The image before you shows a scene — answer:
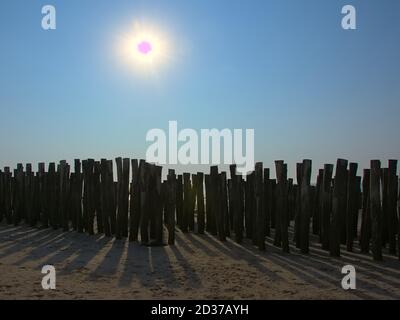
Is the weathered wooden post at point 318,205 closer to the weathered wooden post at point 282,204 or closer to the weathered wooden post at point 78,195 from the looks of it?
the weathered wooden post at point 282,204

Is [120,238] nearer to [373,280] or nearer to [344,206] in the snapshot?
[344,206]

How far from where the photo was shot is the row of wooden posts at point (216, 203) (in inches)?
311

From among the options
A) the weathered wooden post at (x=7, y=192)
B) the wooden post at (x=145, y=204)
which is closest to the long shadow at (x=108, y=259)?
the wooden post at (x=145, y=204)

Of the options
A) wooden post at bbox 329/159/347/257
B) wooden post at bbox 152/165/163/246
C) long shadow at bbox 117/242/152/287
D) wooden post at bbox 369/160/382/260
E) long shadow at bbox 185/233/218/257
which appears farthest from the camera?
wooden post at bbox 152/165/163/246

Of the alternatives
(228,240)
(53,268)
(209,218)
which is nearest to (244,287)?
(53,268)

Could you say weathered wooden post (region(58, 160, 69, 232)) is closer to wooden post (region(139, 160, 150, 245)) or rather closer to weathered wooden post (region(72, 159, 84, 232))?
weathered wooden post (region(72, 159, 84, 232))

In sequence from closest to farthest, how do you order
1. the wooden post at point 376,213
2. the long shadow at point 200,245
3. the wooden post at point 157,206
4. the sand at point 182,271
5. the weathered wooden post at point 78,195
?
the sand at point 182,271
the wooden post at point 376,213
the long shadow at point 200,245
the wooden post at point 157,206
the weathered wooden post at point 78,195

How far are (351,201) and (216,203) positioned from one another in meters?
2.62

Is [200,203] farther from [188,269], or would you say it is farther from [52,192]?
[188,269]

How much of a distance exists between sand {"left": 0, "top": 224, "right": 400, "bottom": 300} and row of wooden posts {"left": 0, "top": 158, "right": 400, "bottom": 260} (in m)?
0.36

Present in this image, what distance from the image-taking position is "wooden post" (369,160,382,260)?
7406 millimetres

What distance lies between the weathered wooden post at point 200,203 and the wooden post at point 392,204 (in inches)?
150

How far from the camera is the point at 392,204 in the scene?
8.08 metres

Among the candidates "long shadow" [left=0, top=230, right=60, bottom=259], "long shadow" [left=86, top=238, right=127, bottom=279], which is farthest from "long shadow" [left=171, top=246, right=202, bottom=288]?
"long shadow" [left=0, top=230, right=60, bottom=259]
